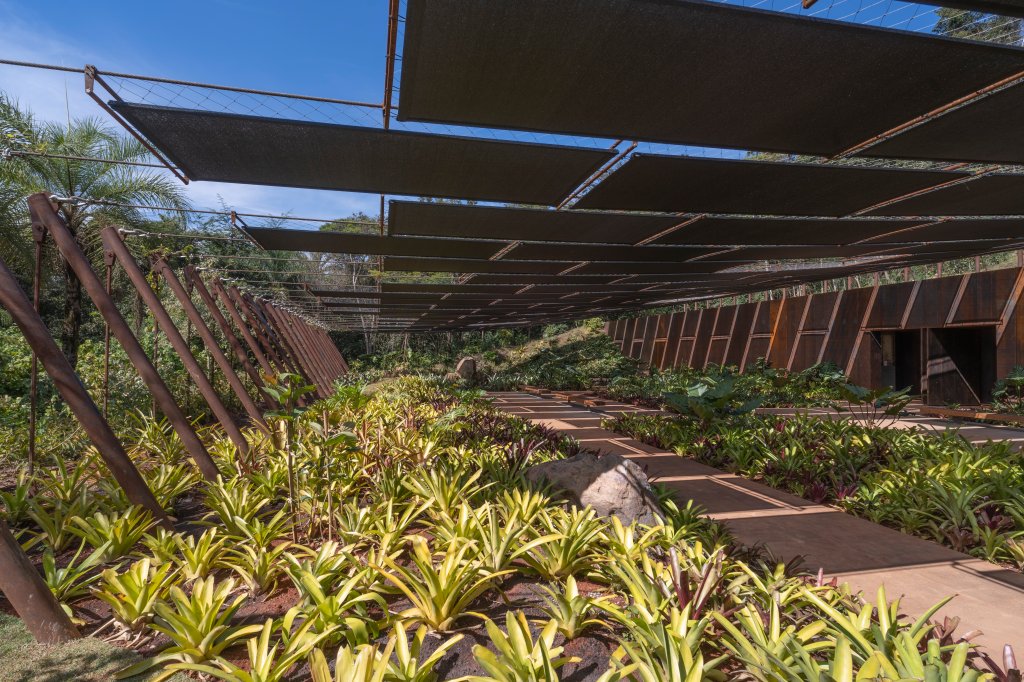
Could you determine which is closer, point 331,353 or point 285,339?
point 285,339

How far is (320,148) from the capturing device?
4.23 meters

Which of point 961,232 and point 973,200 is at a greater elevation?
point 973,200

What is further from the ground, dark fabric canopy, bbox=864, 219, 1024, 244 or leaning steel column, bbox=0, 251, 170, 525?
dark fabric canopy, bbox=864, 219, 1024, 244

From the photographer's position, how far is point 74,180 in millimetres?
11695

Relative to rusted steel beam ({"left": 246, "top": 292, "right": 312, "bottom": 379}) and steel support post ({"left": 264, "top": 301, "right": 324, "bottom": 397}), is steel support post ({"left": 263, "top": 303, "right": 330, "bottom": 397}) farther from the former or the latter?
rusted steel beam ({"left": 246, "top": 292, "right": 312, "bottom": 379})

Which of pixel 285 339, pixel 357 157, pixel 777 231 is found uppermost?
pixel 357 157

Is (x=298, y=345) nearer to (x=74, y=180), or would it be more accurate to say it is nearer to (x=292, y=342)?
(x=292, y=342)

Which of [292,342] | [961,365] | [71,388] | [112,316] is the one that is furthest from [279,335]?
[961,365]

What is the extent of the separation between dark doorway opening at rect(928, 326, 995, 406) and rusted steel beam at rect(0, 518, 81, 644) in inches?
721

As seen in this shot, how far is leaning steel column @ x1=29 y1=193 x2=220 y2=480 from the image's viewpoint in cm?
496

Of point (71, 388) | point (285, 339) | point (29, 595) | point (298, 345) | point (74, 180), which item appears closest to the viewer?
point (29, 595)

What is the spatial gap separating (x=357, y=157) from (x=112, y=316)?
3.07 m

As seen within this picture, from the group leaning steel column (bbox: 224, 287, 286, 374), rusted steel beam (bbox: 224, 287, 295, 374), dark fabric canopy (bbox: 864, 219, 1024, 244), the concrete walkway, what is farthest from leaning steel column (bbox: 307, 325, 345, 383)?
dark fabric canopy (bbox: 864, 219, 1024, 244)

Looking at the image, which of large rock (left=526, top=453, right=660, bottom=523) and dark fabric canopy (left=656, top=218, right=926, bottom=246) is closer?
large rock (left=526, top=453, right=660, bottom=523)
